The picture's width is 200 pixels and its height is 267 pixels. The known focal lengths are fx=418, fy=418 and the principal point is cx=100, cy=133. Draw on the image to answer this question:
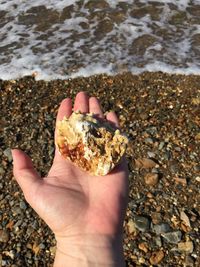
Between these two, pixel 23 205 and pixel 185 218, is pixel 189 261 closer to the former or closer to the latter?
pixel 185 218

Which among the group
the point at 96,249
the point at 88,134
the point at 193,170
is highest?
the point at 88,134

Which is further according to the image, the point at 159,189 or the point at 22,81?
the point at 22,81

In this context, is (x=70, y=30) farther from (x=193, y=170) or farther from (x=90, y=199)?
(x=90, y=199)

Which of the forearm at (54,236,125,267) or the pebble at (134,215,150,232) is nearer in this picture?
the forearm at (54,236,125,267)

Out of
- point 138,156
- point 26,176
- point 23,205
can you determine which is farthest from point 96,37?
point 26,176

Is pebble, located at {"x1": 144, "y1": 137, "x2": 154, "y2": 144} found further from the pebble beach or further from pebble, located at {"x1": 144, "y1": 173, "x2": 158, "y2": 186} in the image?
pebble, located at {"x1": 144, "y1": 173, "x2": 158, "y2": 186}

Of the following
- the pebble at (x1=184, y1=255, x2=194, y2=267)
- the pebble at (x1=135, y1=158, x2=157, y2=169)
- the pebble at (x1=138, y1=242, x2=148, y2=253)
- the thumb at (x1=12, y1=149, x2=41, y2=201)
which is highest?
the thumb at (x1=12, y1=149, x2=41, y2=201)

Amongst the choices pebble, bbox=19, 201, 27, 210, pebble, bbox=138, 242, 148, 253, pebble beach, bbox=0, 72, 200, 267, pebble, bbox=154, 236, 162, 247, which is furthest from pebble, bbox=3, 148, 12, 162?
pebble, bbox=154, 236, 162, 247

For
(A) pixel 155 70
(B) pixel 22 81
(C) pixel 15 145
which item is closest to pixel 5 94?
(B) pixel 22 81
